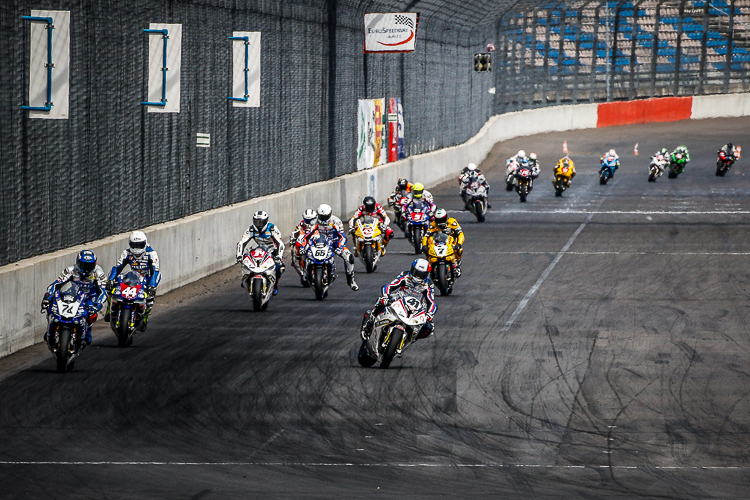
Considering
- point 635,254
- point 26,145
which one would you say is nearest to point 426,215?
point 635,254

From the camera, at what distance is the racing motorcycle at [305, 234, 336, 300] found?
1861 centimetres

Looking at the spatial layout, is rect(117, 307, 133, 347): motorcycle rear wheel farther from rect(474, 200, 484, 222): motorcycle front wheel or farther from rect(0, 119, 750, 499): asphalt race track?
rect(474, 200, 484, 222): motorcycle front wheel

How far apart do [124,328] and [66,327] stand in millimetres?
1532

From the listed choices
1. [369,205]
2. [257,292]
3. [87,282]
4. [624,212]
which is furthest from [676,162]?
[87,282]

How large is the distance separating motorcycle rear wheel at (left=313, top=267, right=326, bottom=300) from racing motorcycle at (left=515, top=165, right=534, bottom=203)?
1808 centimetres

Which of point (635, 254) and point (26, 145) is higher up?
point (26, 145)

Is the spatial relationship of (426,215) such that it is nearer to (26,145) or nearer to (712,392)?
(26,145)

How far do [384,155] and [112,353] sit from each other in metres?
22.3

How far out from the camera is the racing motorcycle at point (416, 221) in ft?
79.4

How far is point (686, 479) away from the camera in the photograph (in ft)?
31.4

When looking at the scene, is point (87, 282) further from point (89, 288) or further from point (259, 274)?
point (259, 274)

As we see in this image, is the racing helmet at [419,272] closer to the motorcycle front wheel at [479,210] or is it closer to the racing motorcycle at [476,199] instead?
the racing motorcycle at [476,199]

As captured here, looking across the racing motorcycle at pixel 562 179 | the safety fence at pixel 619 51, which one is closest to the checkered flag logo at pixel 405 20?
the racing motorcycle at pixel 562 179

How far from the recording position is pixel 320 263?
61.1 feet
